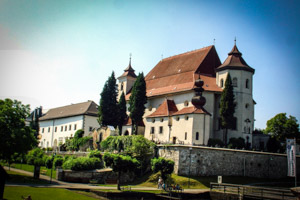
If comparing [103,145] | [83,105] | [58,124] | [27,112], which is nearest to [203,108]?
[103,145]

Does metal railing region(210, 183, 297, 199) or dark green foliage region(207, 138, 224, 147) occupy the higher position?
dark green foliage region(207, 138, 224, 147)

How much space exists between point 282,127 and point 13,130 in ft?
158

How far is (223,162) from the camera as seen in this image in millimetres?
43312

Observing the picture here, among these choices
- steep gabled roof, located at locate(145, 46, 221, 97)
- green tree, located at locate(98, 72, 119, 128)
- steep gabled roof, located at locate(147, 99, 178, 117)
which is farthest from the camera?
green tree, located at locate(98, 72, 119, 128)

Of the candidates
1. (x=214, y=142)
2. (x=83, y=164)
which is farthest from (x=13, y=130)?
(x=214, y=142)

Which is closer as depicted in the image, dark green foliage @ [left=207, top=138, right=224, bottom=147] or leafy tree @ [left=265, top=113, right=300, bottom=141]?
dark green foliage @ [left=207, top=138, right=224, bottom=147]

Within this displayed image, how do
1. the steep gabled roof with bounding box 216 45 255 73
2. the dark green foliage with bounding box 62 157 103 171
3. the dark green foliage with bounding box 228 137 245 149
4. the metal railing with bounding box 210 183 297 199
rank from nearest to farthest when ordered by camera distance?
the metal railing with bounding box 210 183 297 199
the dark green foliage with bounding box 62 157 103 171
the dark green foliage with bounding box 228 137 245 149
the steep gabled roof with bounding box 216 45 255 73

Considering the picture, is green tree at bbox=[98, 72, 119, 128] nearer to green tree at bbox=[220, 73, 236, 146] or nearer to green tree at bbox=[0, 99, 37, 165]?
green tree at bbox=[220, 73, 236, 146]

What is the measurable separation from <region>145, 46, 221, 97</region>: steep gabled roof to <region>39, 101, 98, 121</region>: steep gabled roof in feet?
50.7

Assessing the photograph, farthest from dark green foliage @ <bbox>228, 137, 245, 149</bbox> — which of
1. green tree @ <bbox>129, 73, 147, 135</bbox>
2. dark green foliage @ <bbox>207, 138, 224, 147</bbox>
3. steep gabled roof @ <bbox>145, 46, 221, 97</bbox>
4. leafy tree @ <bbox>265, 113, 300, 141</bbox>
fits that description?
leafy tree @ <bbox>265, 113, 300, 141</bbox>

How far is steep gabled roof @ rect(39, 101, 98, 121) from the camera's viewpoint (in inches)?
2880

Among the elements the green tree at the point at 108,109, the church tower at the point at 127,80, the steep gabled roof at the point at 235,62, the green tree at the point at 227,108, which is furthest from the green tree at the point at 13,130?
the church tower at the point at 127,80

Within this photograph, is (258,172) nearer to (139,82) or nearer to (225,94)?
(225,94)

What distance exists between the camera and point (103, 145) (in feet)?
176
